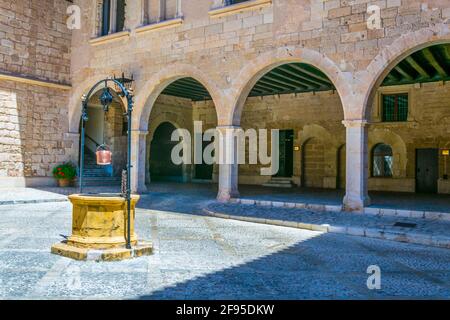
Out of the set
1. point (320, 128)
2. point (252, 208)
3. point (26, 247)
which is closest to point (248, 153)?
point (320, 128)

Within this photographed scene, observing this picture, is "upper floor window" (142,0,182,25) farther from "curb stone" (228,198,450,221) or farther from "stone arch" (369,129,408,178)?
"stone arch" (369,129,408,178)

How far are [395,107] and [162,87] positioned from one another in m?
8.23

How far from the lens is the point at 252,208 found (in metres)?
9.43

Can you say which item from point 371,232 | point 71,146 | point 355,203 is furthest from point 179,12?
point 371,232

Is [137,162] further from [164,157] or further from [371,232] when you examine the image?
[371,232]

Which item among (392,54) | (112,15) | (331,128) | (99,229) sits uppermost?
(112,15)

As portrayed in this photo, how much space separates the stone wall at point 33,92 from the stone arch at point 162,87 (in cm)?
340

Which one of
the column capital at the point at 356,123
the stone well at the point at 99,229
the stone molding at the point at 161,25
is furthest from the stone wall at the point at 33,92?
the column capital at the point at 356,123

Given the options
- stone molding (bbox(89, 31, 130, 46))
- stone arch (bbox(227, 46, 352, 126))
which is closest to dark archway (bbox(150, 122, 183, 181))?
stone molding (bbox(89, 31, 130, 46))

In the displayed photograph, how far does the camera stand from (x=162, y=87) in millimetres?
12039

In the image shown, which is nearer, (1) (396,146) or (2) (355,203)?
(2) (355,203)

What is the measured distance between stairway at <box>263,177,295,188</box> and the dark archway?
423cm

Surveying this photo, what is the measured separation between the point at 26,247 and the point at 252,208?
5.15 m
